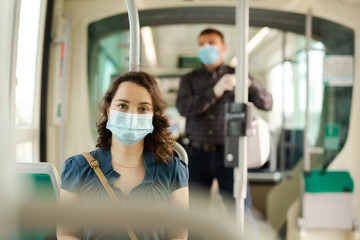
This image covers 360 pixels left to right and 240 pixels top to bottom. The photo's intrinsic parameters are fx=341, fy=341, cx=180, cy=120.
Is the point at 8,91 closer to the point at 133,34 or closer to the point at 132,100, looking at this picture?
the point at 132,100

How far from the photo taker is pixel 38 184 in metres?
0.81

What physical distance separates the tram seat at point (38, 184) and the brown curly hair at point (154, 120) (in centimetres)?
14

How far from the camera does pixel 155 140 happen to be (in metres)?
0.93

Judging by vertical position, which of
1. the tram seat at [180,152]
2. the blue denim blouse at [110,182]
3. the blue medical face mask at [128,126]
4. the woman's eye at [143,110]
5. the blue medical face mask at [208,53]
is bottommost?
the blue denim blouse at [110,182]

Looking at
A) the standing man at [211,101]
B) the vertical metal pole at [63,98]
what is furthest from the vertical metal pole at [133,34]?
the standing man at [211,101]

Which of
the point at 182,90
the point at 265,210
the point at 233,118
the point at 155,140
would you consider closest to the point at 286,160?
the point at 265,210

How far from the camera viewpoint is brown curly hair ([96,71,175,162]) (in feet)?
2.85

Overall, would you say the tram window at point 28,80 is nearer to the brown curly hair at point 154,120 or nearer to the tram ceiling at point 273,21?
the brown curly hair at point 154,120

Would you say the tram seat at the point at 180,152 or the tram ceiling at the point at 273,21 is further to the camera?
the tram ceiling at the point at 273,21

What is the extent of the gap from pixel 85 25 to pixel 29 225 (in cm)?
64

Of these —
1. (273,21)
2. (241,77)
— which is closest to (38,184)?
(241,77)

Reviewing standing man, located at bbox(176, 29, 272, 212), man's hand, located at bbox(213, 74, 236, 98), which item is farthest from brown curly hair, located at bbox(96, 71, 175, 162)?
man's hand, located at bbox(213, 74, 236, 98)

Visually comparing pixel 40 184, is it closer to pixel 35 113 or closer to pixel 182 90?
pixel 35 113

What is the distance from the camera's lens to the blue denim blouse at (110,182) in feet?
2.68
